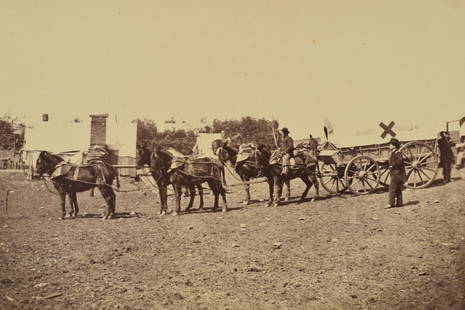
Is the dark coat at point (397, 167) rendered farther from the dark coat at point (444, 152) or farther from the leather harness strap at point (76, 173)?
the leather harness strap at point (76, 173)

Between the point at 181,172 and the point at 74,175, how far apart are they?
2303mm

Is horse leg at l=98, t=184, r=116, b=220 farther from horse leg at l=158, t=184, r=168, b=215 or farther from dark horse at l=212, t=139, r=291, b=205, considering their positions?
dark horse at l=212, t=139, r=291, b=205

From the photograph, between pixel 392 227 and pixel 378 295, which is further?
pixel 392 227

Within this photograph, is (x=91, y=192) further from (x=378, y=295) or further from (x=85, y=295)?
(x=378, y=295)

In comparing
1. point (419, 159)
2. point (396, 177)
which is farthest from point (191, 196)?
point (419, 159)

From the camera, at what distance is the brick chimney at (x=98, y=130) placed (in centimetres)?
788

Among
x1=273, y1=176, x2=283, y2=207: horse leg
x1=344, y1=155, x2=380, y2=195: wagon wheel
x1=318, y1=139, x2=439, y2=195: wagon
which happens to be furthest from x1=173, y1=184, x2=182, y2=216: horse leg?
x1=344, y1=155, x2=380, y2=195: wagon wheel

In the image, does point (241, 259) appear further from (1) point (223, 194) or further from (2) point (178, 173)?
(2) point (178, 173)

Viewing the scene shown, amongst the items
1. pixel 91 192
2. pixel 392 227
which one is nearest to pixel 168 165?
pixel 91 192

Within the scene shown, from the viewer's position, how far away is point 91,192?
358 inches

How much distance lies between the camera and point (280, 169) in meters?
9.94

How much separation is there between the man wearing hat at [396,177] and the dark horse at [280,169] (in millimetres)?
2192

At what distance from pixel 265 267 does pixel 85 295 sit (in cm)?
232

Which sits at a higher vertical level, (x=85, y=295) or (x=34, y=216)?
(x=34, y=216)
